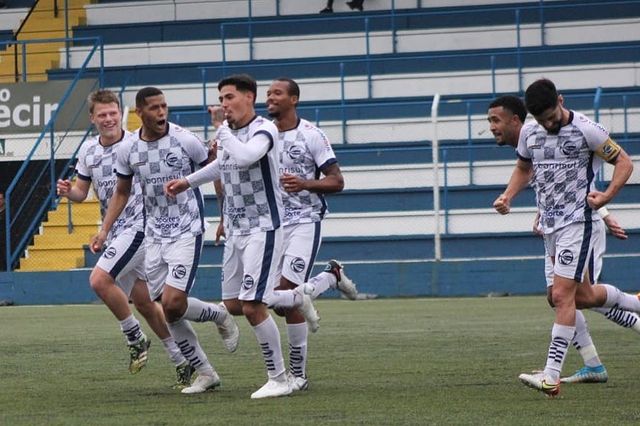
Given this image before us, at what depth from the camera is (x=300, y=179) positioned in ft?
33.3

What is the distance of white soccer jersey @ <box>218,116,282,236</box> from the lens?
31.0ft

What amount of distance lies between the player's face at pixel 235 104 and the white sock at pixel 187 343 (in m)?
1.49

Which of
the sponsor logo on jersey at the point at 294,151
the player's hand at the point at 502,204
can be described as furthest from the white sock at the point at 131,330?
the player's hand at the point at 502,204

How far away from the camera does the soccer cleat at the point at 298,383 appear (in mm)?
9641

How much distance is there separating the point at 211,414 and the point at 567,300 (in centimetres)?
249

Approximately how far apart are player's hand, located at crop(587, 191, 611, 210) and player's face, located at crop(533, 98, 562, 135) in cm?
49

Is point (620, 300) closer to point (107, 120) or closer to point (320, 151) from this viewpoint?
point (320, 151)

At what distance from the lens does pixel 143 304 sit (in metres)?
10.9

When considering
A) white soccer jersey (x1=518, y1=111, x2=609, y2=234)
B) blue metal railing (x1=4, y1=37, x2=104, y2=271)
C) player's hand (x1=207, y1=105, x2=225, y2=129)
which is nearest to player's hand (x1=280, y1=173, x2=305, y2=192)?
player's hand (x1=207, y1=105, x2=225, y2=129)

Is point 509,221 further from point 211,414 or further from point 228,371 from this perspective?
point 211,414

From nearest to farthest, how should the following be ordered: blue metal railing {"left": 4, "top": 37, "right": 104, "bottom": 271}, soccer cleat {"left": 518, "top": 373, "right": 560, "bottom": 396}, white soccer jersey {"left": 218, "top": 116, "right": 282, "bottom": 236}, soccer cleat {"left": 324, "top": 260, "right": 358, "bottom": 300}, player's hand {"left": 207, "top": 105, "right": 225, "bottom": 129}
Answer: soccer cleat {"left": 518, "top": 373, "right": 560, "bottom": 396}
white soccer jersey {"left": 218, "top": 116, "right": 282, "bottom": 236}
player's hand {"left": 207, "top": 105, "right": 225, "bottom": 129}
soccer cleat {"left": 324, "top": 260, "right": 358, "bottom": 300}
blue metal railing {"left": 4, "top": 37, "right": 104, "bottom": 271}

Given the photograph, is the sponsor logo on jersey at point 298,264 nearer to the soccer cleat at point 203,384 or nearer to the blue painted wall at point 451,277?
the soccer cleat at point 203,384

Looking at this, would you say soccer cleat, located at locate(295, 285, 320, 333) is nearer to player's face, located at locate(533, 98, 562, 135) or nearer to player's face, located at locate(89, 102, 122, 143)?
player's face, located at locate(533, 98, 562, 135)

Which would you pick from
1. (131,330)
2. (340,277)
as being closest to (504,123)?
(340,277)
